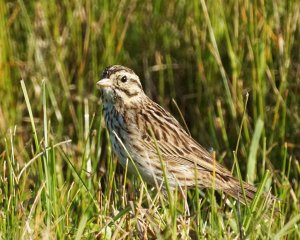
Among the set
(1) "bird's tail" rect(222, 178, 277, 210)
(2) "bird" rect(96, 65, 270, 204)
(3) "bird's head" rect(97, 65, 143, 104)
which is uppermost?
(3) "bird's head" rect(97, 65, 143, 104)

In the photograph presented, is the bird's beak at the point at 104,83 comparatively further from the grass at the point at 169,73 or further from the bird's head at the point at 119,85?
the grass at the point at 169,73

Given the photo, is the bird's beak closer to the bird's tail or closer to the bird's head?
the bird's head

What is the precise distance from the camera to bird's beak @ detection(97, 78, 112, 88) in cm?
551

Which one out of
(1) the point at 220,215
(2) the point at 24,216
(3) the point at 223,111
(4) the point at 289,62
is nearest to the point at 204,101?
(3) the point at 223,111

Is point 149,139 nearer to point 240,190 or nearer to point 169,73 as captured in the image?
point 240,190

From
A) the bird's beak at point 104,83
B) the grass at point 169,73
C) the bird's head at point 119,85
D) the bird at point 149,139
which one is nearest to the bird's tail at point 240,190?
the bird at point 149,139

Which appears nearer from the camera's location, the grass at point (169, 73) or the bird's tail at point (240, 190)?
the bird's tail at point (240, 190)

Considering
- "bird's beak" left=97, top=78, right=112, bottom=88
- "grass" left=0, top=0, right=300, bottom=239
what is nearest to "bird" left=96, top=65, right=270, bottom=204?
"bird's beak" left=97, top=78, right=112, bottom=88

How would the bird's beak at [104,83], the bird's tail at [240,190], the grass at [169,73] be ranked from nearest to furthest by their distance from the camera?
1. the bird's tail at [240,190]
2. the bird's beak at [104,83]
3. the grass at [169,73]

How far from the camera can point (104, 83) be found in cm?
553

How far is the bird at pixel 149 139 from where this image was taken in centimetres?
554

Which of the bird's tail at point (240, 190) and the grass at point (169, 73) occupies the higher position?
the grass at point (169, 73)

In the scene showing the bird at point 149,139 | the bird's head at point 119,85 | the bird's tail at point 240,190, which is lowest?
the bird's tail at point 240,190

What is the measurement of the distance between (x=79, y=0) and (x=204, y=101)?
132cm
